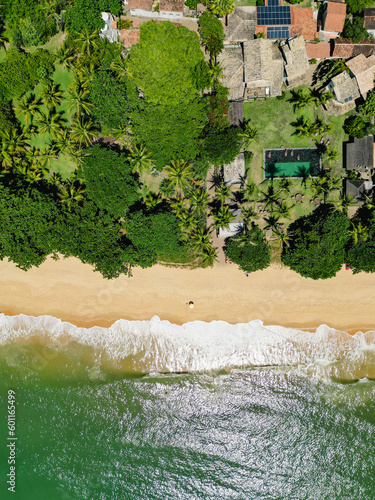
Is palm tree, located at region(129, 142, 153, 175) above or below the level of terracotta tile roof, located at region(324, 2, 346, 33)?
below

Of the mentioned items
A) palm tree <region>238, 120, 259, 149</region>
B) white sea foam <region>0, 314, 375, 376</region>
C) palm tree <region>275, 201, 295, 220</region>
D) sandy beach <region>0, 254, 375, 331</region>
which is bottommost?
white sea foam <region>0, 314, 375, 376</region>

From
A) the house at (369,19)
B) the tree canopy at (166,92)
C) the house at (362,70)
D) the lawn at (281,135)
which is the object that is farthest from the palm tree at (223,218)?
the house at (369,19)

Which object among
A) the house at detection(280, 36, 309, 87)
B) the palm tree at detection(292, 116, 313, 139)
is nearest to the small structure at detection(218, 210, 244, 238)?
the palm tree at detection(292, 116, 313, 139)

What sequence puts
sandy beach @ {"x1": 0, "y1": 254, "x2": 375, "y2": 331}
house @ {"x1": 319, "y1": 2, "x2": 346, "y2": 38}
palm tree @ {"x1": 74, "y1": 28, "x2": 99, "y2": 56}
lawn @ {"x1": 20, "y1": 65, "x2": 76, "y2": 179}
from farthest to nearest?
sandy beach @ {"x1": 0, "y1": 254, "x2": 375, "y2": 331}, lawn @ {"x1": 20, "y1": 65, "x2": 76, "y2": 179}, house @ {"x1": 319, "y1": 2, "x2": 346, "y2": 38}, palm tree @ {"x1": 74, "y1": 28, "x2": 99, "y2": 56}

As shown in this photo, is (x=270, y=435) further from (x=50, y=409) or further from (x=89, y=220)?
(x=89, y=220)

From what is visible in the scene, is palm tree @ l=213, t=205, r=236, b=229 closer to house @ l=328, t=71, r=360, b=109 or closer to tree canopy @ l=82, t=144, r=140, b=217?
tree canopy @ l=82, t=144, r=140, b=217

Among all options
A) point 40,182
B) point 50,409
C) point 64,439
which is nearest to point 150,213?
point 40,182
